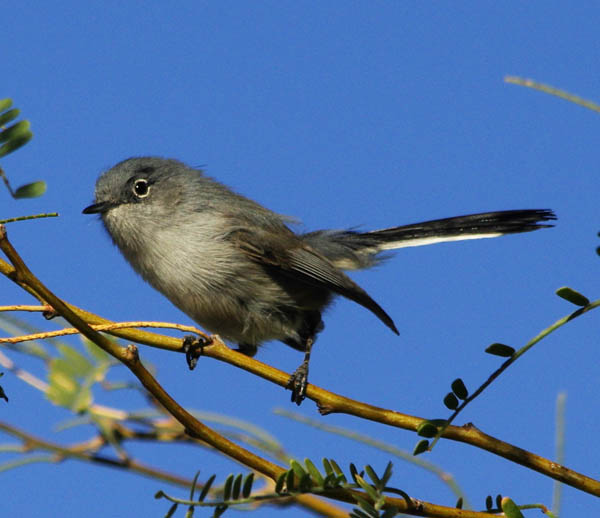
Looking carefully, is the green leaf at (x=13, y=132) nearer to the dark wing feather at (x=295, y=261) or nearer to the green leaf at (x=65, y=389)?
the green leaf at (x=65, y=389)

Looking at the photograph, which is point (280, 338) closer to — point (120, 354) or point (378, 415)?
point (378, 415)

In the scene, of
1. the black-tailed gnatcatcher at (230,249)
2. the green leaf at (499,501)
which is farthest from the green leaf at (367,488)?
the black-tailed gnatcatcher at (230,249)

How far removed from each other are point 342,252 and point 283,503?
7.28ft

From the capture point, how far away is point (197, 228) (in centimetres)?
347

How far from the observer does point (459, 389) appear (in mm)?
1418

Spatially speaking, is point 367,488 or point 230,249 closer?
point 367,488

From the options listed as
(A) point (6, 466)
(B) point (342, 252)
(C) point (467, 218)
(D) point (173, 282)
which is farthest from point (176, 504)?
(B) point (342, 252)

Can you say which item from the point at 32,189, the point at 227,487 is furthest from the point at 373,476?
the point at 32,189

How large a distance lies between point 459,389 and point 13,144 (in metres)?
0.97

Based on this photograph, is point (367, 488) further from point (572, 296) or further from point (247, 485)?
point (572, 296)

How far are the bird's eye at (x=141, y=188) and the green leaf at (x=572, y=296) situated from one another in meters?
2.73

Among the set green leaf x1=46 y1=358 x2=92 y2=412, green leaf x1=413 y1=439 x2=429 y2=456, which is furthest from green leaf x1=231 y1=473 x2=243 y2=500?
green leaf x1=46 y1=358 x2=92 y2=412

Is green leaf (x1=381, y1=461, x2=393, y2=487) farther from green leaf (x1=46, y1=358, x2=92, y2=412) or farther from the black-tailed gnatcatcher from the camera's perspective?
the black-tailed gnatcatcher

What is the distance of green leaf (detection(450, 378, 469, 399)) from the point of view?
1.40m
